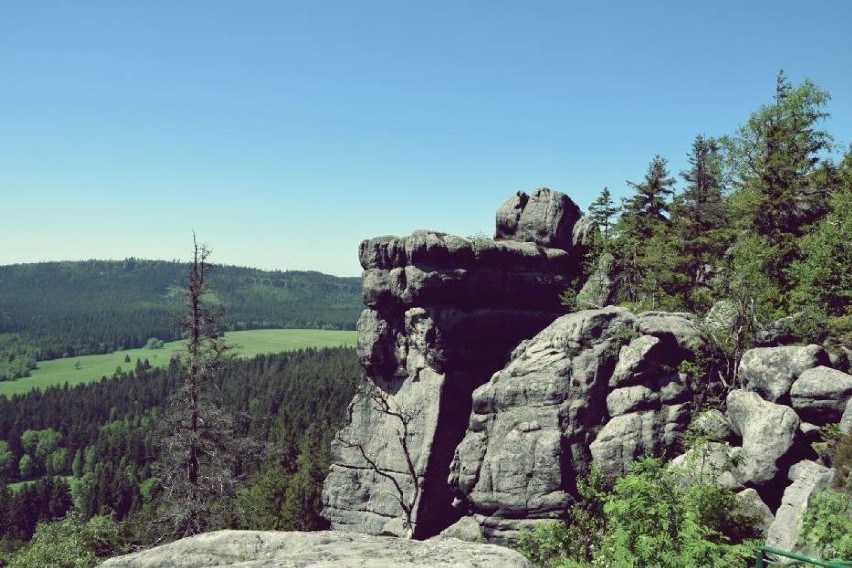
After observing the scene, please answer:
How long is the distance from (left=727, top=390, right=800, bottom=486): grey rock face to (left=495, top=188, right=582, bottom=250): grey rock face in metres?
19.4

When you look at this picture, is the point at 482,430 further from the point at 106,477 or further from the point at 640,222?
the point at 106,477

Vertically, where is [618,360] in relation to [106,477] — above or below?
above

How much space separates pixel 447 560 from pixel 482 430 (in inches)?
1023

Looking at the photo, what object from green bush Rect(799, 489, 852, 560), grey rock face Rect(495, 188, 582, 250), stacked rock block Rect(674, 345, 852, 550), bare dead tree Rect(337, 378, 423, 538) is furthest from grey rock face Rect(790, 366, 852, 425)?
grey rock face Rect(495, 188, 582, 250)

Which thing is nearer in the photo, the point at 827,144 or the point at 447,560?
the point at 447,560

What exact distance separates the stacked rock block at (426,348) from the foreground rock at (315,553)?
2636 centimetres

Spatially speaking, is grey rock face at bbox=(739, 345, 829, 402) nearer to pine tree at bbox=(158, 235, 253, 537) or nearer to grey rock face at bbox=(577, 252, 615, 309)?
grey rock face at bbox=(577, 252, 615, 309)

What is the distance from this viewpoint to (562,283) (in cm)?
3919

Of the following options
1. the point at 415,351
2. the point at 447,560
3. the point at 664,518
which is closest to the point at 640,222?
the point at 415,351

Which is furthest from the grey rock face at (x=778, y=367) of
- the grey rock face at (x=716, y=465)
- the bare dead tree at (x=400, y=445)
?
the bare dead tree at (x=400, y=445)

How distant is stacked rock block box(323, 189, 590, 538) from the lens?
34.4 meters

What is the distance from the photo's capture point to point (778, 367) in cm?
2278

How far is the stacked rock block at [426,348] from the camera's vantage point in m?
34.4

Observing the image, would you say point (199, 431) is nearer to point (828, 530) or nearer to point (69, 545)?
point (69, 545)
